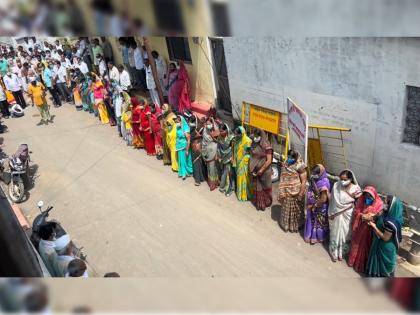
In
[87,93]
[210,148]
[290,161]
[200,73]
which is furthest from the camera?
[87,93]

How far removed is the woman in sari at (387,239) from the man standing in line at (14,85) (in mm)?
12541

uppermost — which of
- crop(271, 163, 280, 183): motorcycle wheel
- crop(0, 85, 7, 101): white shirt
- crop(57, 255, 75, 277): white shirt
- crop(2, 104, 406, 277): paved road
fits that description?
crop(0, 85, 7, 101): white shirt

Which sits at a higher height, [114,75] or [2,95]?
[114,75]

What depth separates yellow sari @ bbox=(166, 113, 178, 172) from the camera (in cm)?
752

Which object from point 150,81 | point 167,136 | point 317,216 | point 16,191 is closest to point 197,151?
point 167,136

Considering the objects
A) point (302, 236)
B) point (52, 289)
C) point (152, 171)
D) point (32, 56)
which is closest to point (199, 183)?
point (152, 171)

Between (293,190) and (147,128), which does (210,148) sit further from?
(147,128)

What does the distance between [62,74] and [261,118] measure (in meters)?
8.38

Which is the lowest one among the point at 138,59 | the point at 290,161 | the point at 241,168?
the point at 241,168

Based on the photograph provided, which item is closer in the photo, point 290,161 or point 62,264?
point 62,264

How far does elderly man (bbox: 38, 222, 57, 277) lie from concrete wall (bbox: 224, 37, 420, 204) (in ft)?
10.6

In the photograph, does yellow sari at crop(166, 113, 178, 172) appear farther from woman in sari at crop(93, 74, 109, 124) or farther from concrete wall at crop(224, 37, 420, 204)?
woman in sari at crop(93, 74, 109, 124)

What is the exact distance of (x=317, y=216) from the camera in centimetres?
539

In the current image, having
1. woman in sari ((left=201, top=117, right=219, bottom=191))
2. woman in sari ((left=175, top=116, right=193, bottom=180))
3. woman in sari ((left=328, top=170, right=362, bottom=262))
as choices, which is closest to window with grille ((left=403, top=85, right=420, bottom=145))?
woman in sari ((left=328, top=170, right=362, bottom=262))
